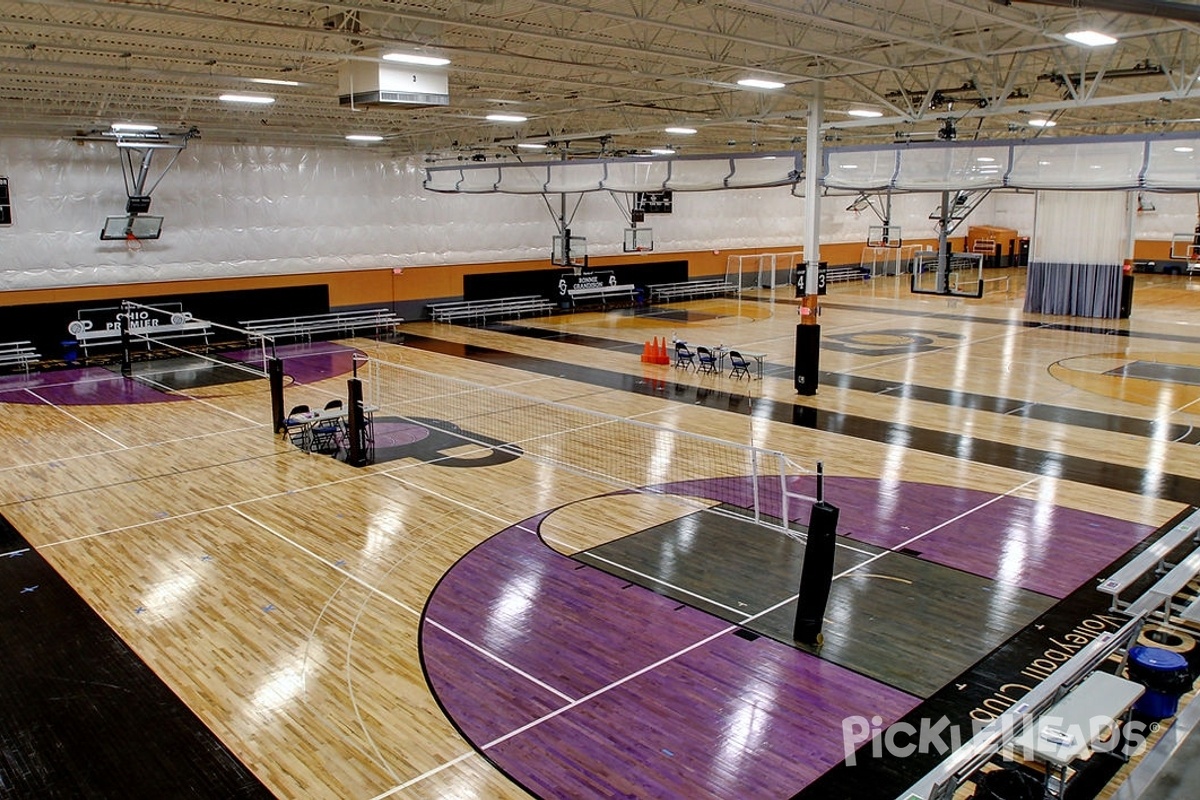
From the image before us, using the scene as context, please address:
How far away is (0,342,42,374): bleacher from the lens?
20.8 metres

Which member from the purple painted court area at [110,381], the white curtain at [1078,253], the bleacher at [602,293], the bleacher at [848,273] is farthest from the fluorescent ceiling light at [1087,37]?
the bleacher at [848,273]

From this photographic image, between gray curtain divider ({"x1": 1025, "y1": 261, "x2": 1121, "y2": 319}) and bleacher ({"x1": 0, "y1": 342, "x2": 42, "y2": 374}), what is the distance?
1179 inches

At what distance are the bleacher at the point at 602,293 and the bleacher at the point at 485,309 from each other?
157cm

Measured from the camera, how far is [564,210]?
1257 inches

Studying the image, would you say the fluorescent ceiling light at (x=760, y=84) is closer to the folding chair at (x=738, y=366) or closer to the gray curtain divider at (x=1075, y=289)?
the folding chair at (x=738, y=366)

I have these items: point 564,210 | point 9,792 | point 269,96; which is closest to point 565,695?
point 9,792

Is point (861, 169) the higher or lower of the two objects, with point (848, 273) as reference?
higher

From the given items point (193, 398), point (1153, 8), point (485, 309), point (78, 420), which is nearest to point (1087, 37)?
point (1153, 8)

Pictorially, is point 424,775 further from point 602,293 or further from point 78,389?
point 602,293

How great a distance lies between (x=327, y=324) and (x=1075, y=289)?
24.2 metres

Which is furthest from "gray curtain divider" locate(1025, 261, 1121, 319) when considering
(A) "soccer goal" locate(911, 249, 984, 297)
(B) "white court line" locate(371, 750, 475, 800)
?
(B) "white court line" locate(371, 750, 475, 800)

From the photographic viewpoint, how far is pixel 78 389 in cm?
1902

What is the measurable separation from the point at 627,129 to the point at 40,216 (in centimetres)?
1444

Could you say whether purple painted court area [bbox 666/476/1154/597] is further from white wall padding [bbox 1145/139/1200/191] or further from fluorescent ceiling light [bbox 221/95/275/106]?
fluorescent ceiling light [bbox 221/95/275/106]
